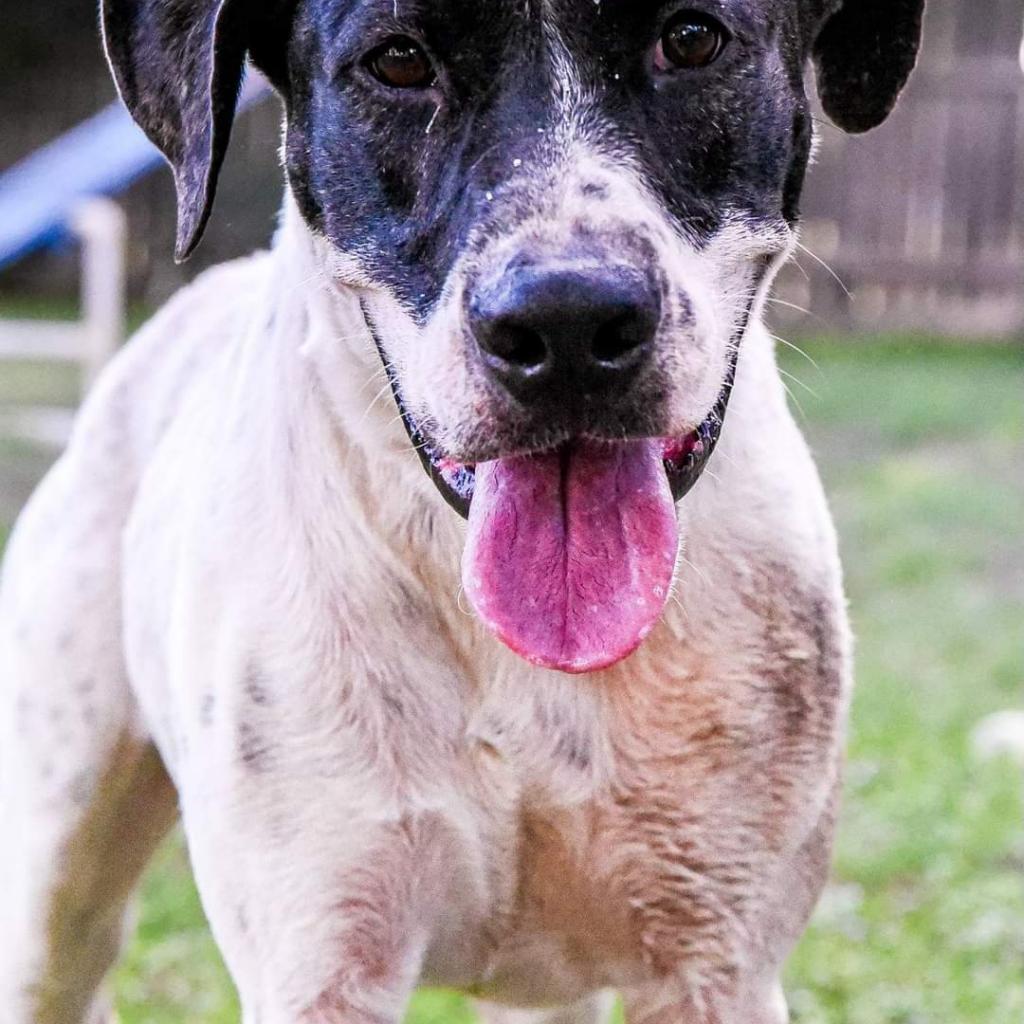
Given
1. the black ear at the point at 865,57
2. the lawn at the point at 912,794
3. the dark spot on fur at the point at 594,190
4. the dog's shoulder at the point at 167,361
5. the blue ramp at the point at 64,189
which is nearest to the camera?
the dark spot on fur at the point at 594,190

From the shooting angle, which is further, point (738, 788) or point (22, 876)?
point (22, 876)

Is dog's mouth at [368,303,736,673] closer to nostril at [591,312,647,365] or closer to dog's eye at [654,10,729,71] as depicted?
nostril at [591,312,647,365]

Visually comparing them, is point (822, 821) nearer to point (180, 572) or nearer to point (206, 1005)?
point (180, 572)

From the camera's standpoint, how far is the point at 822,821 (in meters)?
2.33

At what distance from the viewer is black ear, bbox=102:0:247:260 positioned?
91.8 inches

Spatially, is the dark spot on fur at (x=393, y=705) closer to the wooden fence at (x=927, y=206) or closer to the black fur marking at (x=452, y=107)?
the black fur marking at (x=452, y=107)

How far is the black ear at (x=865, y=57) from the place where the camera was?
8.55 feet

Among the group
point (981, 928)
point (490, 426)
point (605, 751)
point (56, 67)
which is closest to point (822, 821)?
point (605, 751)

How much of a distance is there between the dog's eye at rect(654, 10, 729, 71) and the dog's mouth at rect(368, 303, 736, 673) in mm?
426

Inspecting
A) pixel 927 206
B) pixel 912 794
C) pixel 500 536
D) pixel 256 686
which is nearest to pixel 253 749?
pixel 256 686

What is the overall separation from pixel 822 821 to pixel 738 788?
138 mm

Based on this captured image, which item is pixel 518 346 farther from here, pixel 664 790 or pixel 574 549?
pixel 664 790

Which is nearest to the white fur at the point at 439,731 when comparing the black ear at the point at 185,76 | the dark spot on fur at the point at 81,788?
the black ear at the point at 185,76

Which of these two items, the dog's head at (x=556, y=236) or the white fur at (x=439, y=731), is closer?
the dog's head at (x=556, y=236)
